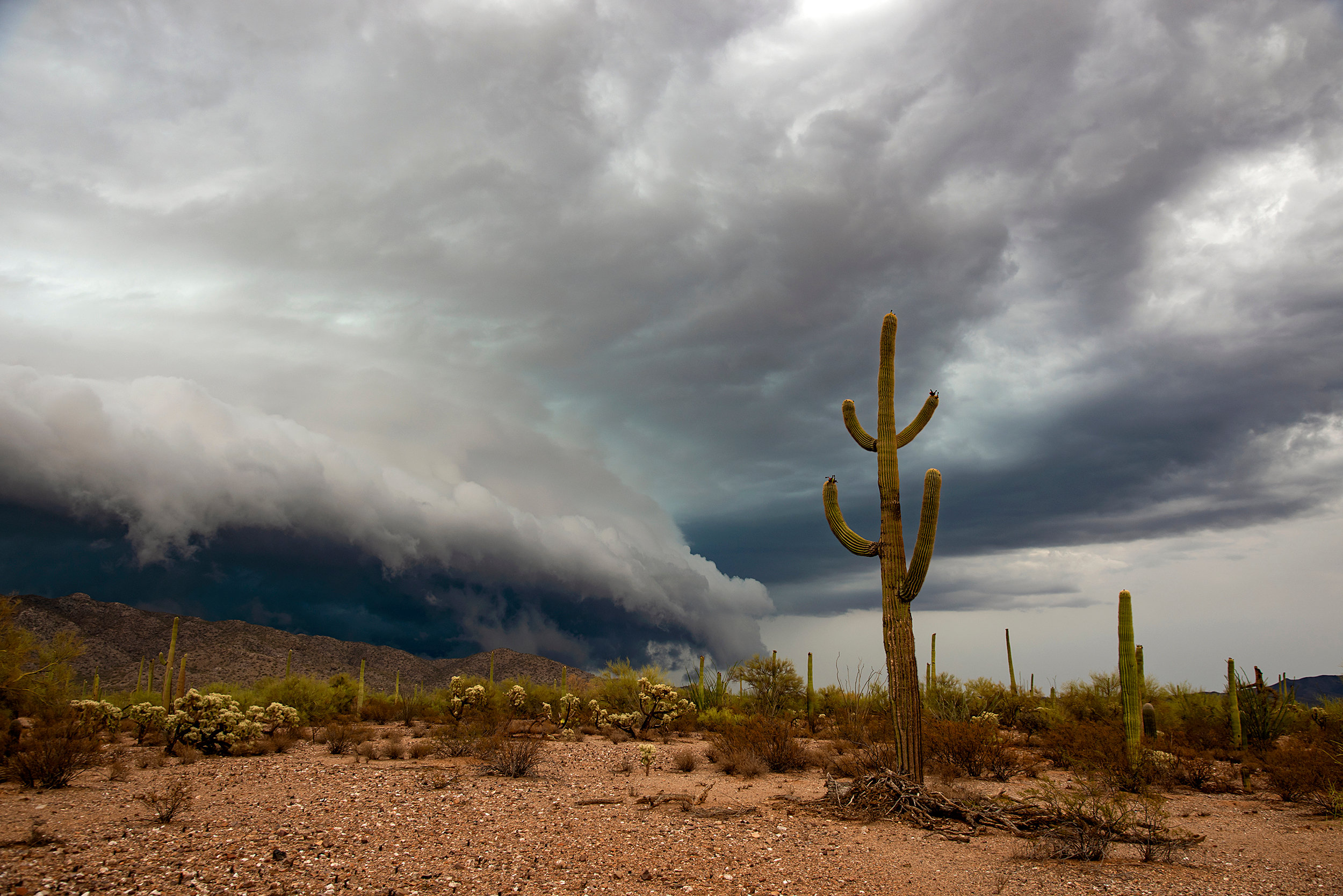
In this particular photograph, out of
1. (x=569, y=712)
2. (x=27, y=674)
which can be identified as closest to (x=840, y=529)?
(x=569, y=712)

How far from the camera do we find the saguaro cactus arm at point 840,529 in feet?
41.7

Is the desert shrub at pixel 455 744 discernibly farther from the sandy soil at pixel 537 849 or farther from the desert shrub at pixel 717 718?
the desert shrub at pixel 717 718

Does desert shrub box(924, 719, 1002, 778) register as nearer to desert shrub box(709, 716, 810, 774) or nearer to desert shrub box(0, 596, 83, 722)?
desert shrub box(709, 716, 810, 774)

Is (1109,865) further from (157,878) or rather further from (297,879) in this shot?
(157,878)

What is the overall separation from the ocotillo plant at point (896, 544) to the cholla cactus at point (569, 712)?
13.1 m

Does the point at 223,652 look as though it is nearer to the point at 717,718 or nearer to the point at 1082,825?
the point at 717,718

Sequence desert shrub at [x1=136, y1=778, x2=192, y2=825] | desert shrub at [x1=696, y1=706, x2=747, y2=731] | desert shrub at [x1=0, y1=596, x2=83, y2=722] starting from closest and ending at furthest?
desert shrub at [x1=136, y1=778, x2=192, y2=825] < desert shrub at [x1=0, y1=596, x2=83, y2=722] < desert shrub at [x1=696, y1=706, x2=747, y2=731]

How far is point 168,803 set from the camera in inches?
392

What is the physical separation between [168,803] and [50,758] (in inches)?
157

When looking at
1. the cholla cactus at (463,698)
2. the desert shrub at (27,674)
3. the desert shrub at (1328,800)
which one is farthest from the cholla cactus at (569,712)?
the desert shrub at (1328,800)

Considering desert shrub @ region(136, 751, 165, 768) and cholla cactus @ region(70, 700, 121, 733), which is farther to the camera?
cholla cactus @ region(70, 700, 121, 733)

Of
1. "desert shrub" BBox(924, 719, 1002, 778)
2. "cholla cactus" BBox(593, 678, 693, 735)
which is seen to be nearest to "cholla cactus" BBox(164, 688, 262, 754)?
"cholla cactus" BBox(593, 678, 693, 735)

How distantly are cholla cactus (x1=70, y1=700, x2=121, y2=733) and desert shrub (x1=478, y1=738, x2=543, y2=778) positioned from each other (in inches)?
334

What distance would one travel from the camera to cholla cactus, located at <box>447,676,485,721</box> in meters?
23.1
